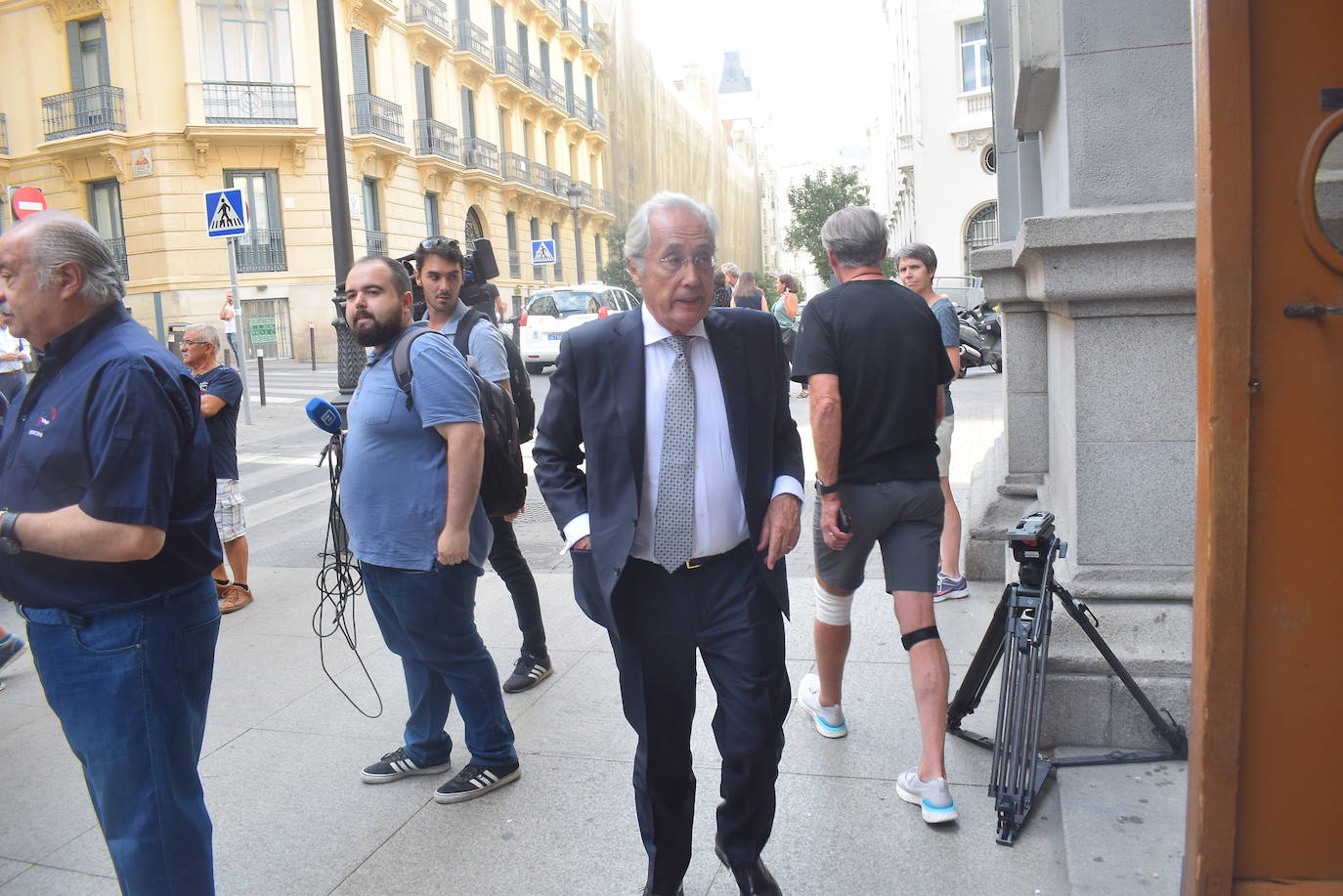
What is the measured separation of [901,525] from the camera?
380 cm

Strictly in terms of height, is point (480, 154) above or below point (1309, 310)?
above

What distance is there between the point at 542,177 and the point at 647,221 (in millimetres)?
42099

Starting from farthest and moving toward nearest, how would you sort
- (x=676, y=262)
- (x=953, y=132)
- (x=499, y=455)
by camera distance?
(x=953, y=132), (x=499, y=455), (x=676, y=262)

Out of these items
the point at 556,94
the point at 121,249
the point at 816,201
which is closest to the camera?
the point at 121,249

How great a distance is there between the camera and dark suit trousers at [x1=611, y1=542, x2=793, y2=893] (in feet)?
9.77

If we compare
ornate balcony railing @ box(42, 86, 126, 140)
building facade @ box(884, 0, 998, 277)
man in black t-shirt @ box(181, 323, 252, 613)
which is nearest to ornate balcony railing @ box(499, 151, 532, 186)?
ornate balcony railing @ box(42, 86, 126, 140)

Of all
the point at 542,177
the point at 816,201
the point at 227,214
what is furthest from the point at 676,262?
the point at 816,201

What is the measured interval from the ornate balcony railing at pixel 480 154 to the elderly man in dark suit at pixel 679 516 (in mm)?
35995

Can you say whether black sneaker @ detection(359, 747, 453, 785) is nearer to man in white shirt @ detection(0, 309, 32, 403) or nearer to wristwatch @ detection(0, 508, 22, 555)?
Result: wristwatch @ detection(0, 508, 22, 555)

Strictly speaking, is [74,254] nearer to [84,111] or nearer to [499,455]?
[499,455]

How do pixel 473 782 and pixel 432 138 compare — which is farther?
pixel 432 138

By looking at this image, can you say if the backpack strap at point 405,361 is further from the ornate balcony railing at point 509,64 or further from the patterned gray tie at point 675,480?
the ornate balcony railing at point 509,64

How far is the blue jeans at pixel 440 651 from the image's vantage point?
3.73 m

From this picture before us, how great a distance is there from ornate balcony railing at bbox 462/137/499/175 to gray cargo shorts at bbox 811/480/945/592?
35488mm
